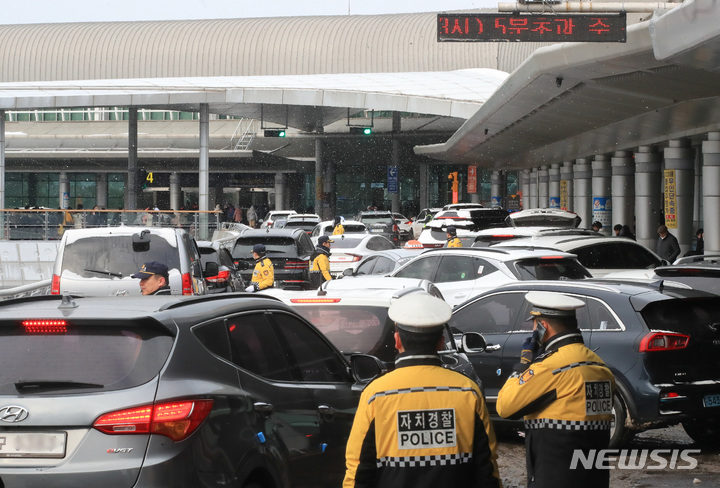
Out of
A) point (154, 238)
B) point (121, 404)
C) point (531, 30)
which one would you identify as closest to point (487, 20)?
point (531, 30)

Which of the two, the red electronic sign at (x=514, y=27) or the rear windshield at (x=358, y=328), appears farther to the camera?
the red electronic sign at (x=514, y=27)

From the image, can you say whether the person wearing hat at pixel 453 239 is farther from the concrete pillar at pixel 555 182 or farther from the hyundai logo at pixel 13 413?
the concrete pillar at pixel 555 182

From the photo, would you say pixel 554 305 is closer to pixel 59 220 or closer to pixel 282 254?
pixel 282 254

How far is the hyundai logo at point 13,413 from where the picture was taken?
459cm

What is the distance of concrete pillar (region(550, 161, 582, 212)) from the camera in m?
51.9

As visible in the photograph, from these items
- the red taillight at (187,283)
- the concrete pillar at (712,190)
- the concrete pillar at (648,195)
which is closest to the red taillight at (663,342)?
the red taillight at (187,283)

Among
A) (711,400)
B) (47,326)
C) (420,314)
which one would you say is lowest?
(711,400)

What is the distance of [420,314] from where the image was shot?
4.03 metres

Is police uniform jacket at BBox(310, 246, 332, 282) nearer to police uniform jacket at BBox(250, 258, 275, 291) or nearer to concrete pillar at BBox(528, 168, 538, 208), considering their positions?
police uniform jacket at BBox(250, 258, 275, 291)

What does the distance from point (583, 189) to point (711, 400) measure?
40.1m

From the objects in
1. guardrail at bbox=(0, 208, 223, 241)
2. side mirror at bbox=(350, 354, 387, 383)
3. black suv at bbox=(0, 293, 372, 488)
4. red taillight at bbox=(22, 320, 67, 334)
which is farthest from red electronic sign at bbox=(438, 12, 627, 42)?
guardrail at bbox=(0, 208, 223, 241)

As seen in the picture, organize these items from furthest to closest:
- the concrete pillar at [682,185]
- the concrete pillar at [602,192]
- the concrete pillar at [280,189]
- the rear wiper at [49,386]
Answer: the concrete pillar at [280,189], the concrete pillar at [602,192], the concrete pillar at [682,185], the rear wiper at [49,386]

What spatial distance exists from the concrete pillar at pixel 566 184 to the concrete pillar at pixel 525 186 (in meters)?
15.8
